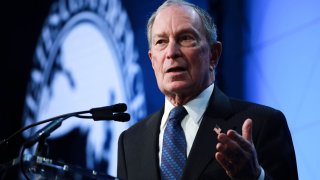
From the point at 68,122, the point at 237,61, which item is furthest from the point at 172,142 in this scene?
the point at 68,122

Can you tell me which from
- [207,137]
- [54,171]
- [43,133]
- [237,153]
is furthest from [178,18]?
[54,171]

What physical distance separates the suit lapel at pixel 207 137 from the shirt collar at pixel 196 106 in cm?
2

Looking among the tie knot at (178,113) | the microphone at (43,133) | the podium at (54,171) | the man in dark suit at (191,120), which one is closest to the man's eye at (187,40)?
the man in dark suit at (191,120)

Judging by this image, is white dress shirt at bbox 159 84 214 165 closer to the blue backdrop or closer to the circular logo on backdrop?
the blue backdrop

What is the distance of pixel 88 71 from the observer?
12.4 feet

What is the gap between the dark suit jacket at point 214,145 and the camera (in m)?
1.87

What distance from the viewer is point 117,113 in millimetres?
1865

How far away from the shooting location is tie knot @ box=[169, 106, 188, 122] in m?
2.07

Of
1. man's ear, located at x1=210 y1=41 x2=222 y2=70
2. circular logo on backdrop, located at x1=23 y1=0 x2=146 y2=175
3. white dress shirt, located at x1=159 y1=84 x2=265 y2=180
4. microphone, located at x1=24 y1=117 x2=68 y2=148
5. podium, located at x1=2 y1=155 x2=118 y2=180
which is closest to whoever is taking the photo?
podium, located at x1=2 y1=155 x2=118 y2=180

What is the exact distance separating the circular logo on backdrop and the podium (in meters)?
1.86

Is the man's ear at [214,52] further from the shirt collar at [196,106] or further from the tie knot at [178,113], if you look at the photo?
the tie knot at [178,113]

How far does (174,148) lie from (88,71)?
1910 millimetres

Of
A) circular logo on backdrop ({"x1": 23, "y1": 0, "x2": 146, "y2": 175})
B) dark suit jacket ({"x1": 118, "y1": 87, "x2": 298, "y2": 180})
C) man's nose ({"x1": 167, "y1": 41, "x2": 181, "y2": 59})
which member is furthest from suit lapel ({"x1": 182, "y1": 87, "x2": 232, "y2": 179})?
circular logo on backdrop ({"x1": 23, "y1": 0, "x2": 146, "y2": 175})

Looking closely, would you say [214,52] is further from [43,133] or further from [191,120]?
[43,133]
